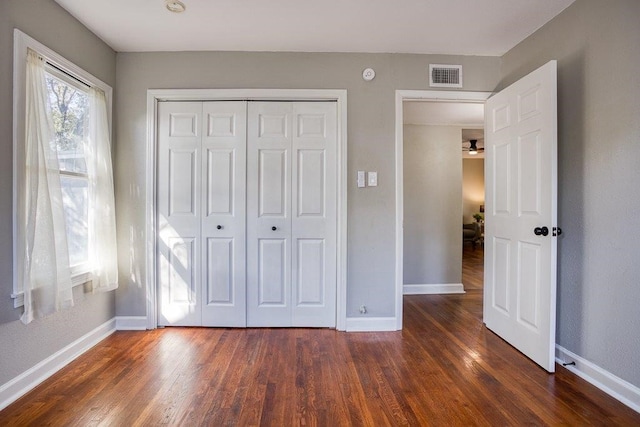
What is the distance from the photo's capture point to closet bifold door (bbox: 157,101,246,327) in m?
2.81

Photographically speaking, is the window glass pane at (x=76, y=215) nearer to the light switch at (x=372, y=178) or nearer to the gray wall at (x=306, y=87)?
the gray wall at (x=306, y=87)

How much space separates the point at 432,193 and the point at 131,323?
3.76 m

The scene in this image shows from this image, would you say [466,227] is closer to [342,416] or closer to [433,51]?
[433,51]

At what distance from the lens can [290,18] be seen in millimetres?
2291

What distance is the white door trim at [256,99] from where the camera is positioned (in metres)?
2.77

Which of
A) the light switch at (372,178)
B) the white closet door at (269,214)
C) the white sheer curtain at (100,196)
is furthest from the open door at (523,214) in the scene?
the white sheer curtain at (100,196)

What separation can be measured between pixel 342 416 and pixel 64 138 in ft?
8.53

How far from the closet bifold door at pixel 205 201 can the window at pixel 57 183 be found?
1.44 feet

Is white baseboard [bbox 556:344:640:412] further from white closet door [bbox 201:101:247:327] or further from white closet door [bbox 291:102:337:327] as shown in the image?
white closet door [bbox 201:101:247:327]

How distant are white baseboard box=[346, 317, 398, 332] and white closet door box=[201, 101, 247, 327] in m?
0.98

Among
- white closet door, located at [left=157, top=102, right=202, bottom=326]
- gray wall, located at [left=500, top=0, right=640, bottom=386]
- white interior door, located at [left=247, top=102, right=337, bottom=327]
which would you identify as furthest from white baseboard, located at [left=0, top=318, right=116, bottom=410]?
gray wall, located at [left=500, top=0, right=640, bottom=386]

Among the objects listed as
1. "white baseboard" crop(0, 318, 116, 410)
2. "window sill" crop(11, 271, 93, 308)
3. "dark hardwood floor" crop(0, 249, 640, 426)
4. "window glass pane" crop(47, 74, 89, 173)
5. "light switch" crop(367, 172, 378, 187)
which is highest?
"window glass pane" crop(47, 74, 89, 173)

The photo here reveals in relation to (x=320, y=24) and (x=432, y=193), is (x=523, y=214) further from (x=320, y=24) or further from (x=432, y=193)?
(x=320, y=24)

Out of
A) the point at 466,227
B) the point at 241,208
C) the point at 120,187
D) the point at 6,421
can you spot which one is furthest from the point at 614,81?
the point at 466,227
